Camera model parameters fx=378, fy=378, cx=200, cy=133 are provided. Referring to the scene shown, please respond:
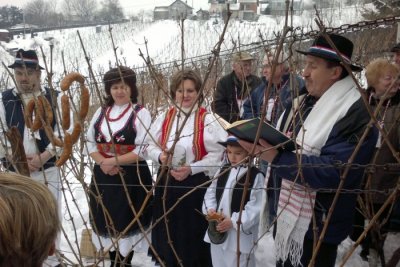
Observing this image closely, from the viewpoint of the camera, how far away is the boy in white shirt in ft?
8.13

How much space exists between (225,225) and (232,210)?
0.13 metres

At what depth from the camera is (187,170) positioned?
2656 mm

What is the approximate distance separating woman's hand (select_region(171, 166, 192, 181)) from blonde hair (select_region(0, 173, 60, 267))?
1650 millimetres

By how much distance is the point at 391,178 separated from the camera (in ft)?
9.68

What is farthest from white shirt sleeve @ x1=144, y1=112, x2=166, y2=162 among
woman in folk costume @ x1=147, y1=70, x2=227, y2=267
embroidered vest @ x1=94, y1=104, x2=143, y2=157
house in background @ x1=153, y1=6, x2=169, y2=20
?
house in background @ x1=153, y1=6, x2=169, y2=20

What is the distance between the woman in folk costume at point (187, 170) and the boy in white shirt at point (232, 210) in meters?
0.14

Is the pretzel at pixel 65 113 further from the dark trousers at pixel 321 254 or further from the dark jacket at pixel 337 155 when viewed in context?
the dark trousers at pixel 321 254

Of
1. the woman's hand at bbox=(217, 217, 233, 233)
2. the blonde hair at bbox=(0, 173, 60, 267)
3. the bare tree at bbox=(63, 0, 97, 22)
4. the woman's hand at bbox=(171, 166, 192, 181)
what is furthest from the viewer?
the bare tree at bbox=(63, 0, 97, 22)

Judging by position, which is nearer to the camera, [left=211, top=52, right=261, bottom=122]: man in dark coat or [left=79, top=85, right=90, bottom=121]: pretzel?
[left=79, top=85, right=90, bottom=121]: pretzel

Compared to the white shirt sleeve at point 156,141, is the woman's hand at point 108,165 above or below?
below

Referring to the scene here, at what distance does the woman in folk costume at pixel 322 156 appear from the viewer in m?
1.71

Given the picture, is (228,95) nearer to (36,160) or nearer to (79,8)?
(36,160)

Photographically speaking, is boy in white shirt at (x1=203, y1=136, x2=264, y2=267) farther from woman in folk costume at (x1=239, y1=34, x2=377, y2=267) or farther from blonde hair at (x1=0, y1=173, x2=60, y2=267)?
blonde hair at (x1=0, y1=173, x2=60, y2=267)

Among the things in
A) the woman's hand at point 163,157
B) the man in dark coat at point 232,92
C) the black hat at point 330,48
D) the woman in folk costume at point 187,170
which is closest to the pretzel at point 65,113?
the woman's hand at point 163,157
